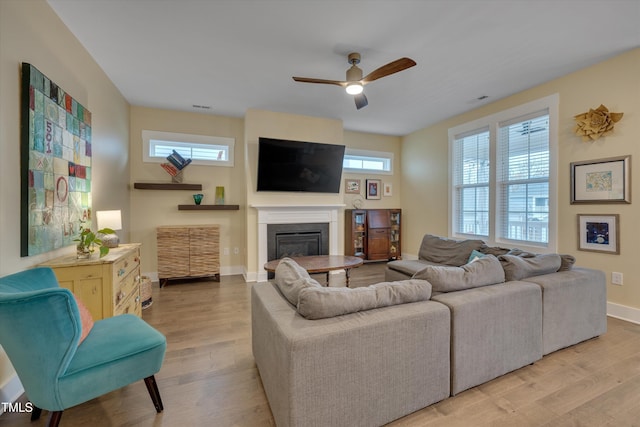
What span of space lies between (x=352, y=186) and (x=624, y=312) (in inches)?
161

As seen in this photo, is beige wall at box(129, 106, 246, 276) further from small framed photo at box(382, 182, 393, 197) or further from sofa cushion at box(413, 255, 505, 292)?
sofa cushion at box(413, 255, 505, 292)

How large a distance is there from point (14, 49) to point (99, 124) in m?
1.41

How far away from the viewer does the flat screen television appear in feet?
14.0

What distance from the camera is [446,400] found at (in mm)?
1673

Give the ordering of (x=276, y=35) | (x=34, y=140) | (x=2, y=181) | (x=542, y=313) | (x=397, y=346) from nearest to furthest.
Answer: (x=397, y=346) < (x=2, y=181) < (x=34, y=140) < (x=542, y=313) < (x=276, y=35)

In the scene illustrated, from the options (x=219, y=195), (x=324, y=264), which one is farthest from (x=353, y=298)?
(x=219, y=195)

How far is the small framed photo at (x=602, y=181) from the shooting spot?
9.31 feet

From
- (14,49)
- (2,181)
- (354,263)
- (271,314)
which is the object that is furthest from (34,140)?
(354,263)

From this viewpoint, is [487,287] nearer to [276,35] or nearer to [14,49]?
[276,35]

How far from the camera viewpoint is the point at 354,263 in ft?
11.2

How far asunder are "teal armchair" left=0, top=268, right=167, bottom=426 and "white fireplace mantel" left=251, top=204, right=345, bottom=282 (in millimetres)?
2884

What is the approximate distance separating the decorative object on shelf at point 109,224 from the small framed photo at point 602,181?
4937 millimetres

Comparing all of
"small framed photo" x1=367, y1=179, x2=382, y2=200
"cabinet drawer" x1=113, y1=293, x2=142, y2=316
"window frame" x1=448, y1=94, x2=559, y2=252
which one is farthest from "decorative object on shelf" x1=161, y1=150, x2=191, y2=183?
"window frame" x1=448, y1=94, x2=559, y2=252

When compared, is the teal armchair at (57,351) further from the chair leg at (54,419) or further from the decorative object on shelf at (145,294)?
the decorative object on shelf at (145,294)
